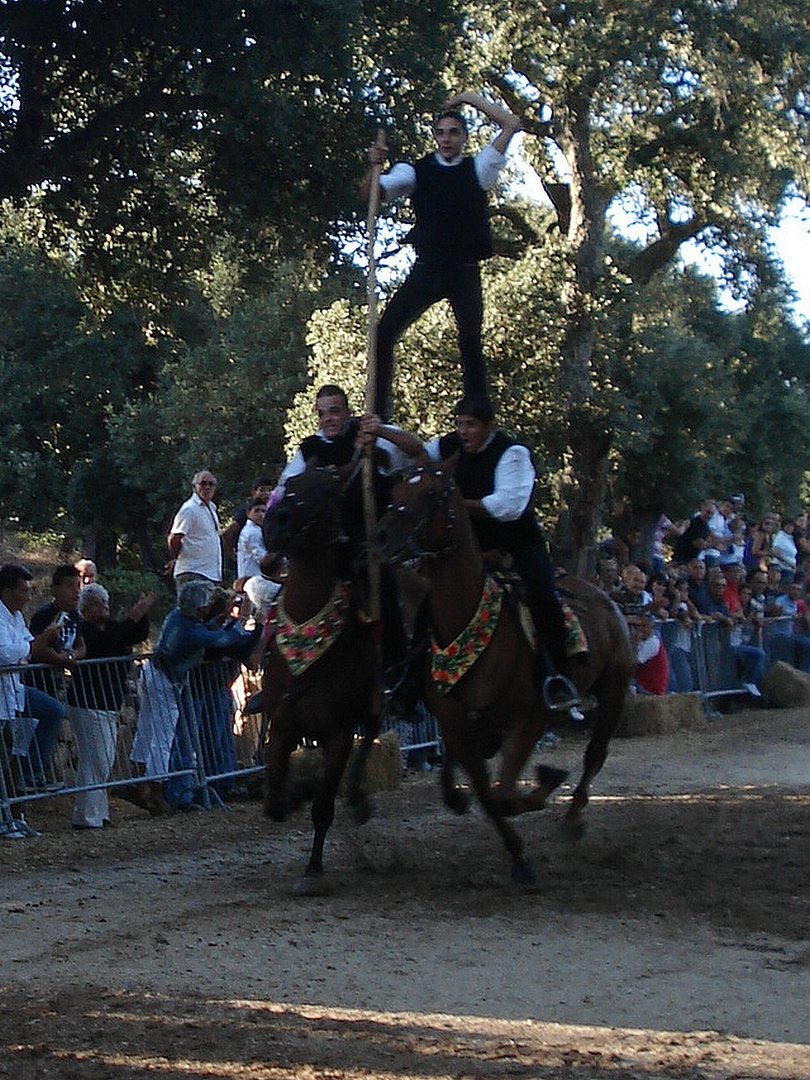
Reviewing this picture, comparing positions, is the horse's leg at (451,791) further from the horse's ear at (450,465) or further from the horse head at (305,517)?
the horse's ear at (450,465)

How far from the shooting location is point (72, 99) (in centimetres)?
1546

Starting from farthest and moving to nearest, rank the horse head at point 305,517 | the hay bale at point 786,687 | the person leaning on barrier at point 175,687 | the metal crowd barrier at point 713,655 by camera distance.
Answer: the hay bale at point 786,687
the metal crowd barrier at point 713,655
the person leaning on barrier at point 175,687
the horse head at point 305,517

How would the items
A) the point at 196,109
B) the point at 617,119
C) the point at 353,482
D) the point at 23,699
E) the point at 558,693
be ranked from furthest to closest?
the point at 617,119, the point at 196,109, the point at 23,699, the point at 353,482, the point at 558,693

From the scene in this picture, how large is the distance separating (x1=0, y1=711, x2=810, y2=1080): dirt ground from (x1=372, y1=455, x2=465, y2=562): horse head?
1840mm

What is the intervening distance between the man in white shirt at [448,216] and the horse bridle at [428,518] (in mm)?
1425

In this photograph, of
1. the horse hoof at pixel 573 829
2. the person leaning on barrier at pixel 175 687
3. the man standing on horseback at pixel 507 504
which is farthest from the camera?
the person leaning on barrier at pixel 175 687

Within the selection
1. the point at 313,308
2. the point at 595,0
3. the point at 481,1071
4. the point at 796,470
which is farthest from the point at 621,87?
the point at 481,1071

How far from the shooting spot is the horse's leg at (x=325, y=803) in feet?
28.4

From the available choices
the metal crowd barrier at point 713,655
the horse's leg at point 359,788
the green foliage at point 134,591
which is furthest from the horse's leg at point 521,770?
the green foliage at point 134,591

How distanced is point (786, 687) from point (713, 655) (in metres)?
1.29

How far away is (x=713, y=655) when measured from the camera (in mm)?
19609

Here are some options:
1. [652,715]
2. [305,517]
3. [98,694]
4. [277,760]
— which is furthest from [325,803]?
[652,715]

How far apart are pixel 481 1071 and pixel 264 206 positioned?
11230mm

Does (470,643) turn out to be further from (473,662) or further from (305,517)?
(305,517)
